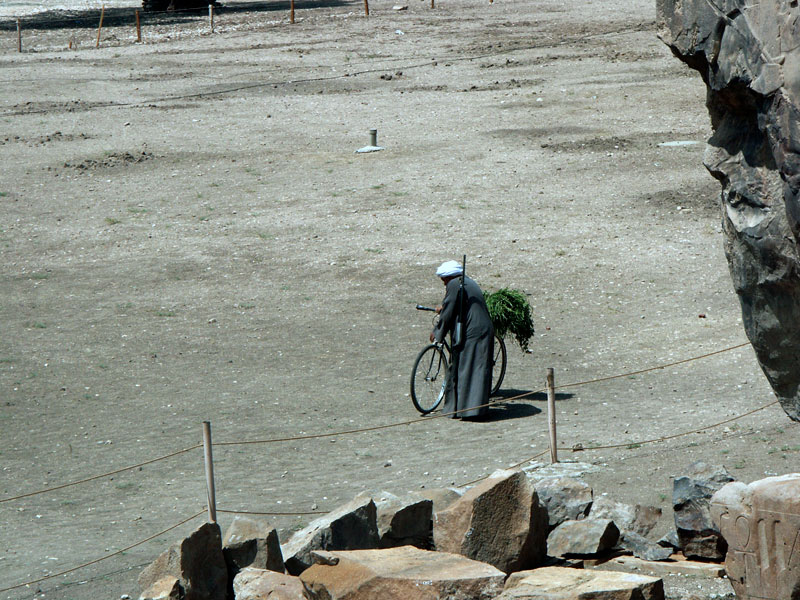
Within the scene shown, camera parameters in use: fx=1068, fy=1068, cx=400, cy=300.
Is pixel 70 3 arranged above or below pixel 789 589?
above

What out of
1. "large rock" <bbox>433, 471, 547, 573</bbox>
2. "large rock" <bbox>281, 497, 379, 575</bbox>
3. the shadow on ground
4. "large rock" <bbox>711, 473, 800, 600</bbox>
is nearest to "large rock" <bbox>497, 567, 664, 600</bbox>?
"large rock" <bbox>711, 473, 800, 600</bbox>

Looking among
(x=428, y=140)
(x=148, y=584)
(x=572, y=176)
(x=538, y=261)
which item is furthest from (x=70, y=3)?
(x=148, y=584)

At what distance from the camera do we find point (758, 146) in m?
6.21

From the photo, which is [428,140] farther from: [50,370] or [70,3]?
[70,3]

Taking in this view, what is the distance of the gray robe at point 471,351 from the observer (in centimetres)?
1118

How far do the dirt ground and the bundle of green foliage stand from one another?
29.4 inches

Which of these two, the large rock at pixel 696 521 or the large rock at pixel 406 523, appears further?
the large rock at pixel 406 523

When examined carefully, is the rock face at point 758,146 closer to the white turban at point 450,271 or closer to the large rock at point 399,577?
the large rock at point 399,577

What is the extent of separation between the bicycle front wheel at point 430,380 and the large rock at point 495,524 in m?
4.29

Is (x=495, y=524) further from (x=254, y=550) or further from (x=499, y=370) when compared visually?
(x=499, y=370)

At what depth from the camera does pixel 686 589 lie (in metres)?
6.79

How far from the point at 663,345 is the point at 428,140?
1169 cm

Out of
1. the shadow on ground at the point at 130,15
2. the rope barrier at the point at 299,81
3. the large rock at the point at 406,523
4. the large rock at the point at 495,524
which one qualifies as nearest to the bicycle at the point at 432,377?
the large rock at the point at 406,523

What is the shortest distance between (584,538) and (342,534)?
1693 millimetres
